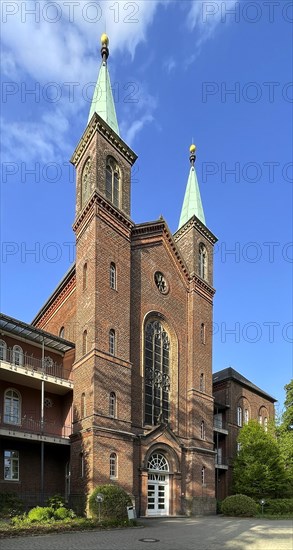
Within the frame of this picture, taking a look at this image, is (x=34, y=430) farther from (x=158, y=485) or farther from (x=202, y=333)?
(x=202, y=333)

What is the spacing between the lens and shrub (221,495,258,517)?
27.7m

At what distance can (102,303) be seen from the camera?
1007 inches

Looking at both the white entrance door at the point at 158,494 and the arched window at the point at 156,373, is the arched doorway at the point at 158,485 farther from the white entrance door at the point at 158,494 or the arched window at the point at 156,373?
the arched window at the point at 156,373

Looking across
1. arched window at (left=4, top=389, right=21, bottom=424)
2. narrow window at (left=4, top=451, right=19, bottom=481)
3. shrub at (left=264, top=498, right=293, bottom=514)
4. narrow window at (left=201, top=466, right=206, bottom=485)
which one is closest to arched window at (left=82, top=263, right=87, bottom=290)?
arched window at (left=4, top=389, right=21, bottom=424)

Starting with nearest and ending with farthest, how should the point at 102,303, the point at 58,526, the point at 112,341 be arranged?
1. the point at 58,526
2. the point at 102,303
3. the point at 112,341

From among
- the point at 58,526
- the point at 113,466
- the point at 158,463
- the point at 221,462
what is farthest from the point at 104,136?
the point at 221,462

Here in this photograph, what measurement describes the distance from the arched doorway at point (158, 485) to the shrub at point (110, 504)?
19.0 feet

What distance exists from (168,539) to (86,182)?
1978 centimetres

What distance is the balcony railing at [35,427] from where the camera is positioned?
947 inches

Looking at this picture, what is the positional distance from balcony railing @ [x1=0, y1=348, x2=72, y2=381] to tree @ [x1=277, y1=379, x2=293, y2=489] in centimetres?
1822

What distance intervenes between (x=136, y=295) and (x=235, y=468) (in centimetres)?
1633

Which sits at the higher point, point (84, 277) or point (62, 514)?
point (84, 277)

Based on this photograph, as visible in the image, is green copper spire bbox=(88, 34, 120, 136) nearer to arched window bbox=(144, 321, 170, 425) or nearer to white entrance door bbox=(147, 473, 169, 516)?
arched window bbox=(144, 321, 170, 425)

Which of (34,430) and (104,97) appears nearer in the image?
(34,430)
